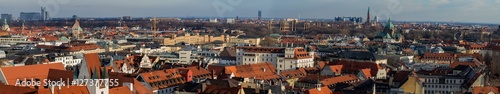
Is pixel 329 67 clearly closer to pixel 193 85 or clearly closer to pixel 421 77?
pixel 421 77

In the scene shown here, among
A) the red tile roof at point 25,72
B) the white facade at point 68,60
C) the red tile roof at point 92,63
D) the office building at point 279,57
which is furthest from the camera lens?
the white facade at point 68,60

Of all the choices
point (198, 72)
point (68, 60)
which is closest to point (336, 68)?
point (198, 72)

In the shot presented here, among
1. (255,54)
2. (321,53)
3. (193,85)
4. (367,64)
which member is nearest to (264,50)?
(255,54)

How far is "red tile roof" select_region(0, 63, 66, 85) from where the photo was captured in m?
40.8

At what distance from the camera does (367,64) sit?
63469mm

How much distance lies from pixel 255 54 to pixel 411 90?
1137 inches

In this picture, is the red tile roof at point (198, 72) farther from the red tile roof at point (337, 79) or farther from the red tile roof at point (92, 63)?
the red tile roof at point (92, 63)

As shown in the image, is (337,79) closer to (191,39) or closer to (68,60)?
(68,60)

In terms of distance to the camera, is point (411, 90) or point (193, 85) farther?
point (411, 90)

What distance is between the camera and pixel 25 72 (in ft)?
138

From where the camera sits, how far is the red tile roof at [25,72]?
134 feet

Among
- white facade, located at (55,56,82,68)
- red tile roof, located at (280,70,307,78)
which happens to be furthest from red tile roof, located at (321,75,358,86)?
white facade, located at (55,56,82,68)

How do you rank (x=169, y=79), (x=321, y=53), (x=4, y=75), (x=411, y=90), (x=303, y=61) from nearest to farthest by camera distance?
(x=4, y=75), (x=411, y=90), (x=169, y=79), (x=303, y=61), (x=321, y=53)

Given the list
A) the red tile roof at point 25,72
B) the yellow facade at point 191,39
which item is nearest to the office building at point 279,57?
the red tile roof at point 25,72
